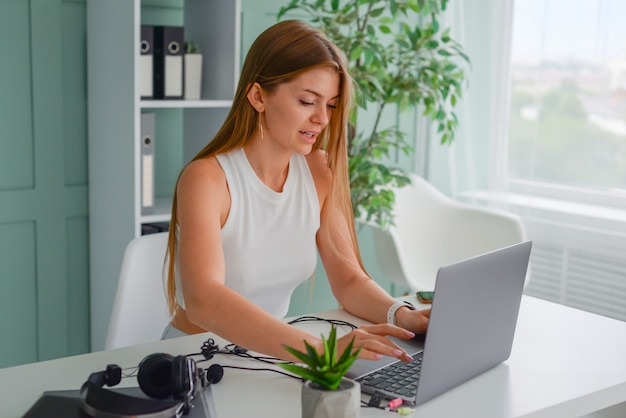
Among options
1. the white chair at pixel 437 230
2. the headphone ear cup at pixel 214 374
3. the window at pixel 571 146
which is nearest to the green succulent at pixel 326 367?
the headphone ear cup at pixel 214 374

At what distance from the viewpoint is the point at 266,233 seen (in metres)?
1.95

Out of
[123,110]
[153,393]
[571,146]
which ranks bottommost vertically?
[153,393]

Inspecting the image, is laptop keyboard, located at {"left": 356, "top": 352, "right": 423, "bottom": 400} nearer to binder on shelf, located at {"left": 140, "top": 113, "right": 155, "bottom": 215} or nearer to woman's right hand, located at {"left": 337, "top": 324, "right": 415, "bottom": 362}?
woman's right hand, located at {"left": 337, "top": 324, "right": 415, "bottom": 362}

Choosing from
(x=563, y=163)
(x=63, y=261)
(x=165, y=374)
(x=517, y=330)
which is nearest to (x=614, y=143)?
(x=563, y=163)

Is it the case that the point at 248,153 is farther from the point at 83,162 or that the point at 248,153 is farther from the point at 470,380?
the point at 83,162

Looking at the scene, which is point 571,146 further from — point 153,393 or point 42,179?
point 153,393

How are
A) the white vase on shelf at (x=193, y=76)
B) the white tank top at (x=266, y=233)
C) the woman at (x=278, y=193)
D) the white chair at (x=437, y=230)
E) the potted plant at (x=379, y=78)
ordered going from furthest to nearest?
the white chair at (x=437, y=230), the potted plant at (x=379, y=78), the white vase on shelf at (x=193, y=76), the white tank top at (x=266, y=233), the woman at (x=278, y=193)

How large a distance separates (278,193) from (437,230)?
176 centimetres

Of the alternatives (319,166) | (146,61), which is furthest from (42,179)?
(319,166)

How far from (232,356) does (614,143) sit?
2.46 m

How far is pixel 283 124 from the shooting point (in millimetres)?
1896

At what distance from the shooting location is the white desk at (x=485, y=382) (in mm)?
1366

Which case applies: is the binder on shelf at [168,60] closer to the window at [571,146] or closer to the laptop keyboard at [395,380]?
the laptop keyboard at [395,380]

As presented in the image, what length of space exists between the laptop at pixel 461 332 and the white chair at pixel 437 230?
1733 mm
